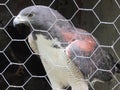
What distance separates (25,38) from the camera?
76.0 inches

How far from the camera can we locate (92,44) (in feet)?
4.95

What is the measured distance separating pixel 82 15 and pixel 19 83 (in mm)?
408

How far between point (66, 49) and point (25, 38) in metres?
0.50

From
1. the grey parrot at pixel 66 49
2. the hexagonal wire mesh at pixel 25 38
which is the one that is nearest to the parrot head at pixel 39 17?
the grey parrot at pixel 66 49

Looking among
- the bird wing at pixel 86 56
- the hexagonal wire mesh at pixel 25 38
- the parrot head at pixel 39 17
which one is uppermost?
the parrot head at pixel 39 17

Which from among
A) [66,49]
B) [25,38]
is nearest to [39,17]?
[66,49]

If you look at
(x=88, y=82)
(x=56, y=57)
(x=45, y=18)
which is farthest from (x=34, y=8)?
(x=88, y=82)

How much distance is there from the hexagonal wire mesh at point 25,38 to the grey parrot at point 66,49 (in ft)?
1.09

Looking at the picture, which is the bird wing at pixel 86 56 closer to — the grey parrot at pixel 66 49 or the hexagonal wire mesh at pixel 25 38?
the grey parrot at pixel 66 49

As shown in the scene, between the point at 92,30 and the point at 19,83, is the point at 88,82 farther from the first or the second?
the point at 19,83

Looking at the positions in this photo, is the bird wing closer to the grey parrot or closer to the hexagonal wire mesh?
the grey parrot

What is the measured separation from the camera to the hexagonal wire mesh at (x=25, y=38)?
1.90 metres

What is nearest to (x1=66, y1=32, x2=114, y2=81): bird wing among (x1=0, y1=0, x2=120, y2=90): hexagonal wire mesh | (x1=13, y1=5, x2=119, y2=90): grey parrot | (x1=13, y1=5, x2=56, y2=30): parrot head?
(x1=13, y1=5, x2=119, y2=90): grey parrot

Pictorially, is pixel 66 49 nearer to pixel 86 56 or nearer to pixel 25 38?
pixel 86 56
